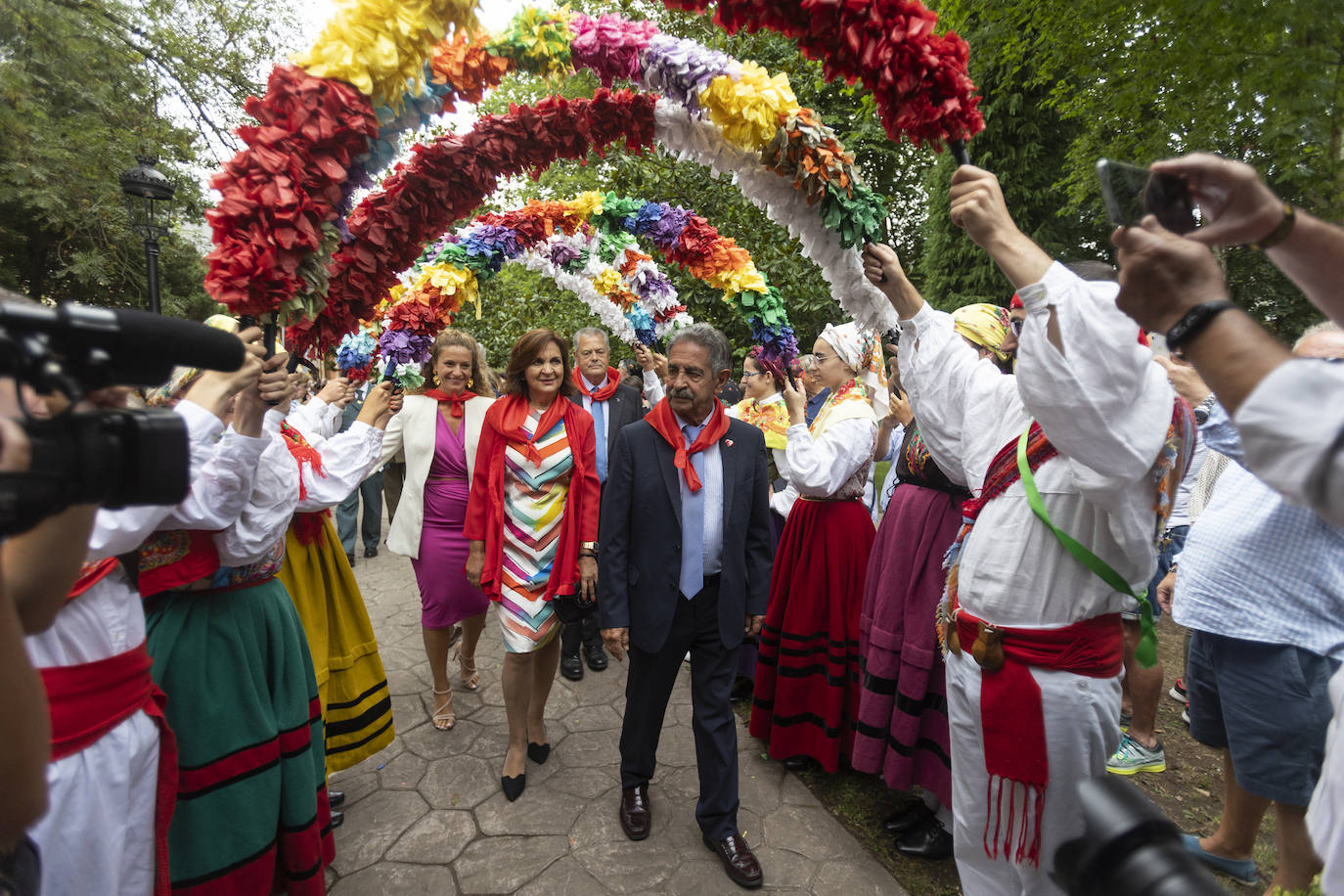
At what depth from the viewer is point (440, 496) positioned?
416cm

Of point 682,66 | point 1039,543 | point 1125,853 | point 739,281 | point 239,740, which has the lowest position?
point 239,740

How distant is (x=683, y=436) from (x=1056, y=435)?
180cm

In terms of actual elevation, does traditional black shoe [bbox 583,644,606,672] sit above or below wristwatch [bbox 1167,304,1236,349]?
below

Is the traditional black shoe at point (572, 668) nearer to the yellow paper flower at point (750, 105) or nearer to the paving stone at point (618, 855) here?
the paving stone at point (618, 855)

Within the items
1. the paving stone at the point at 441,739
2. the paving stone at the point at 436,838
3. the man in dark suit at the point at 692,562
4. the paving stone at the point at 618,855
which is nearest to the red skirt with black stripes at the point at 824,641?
the man in dark suit at the point at 692,562

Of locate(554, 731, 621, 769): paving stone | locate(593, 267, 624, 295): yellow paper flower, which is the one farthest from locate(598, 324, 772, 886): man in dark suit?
locate(593, 267, 624, 295): yellow paper flower

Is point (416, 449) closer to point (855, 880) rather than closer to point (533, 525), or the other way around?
point (533, 525)

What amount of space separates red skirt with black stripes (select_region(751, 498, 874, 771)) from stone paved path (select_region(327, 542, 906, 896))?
281mm

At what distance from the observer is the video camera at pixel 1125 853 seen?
0.74m

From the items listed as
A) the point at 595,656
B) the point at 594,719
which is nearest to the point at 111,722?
the point at 594,719

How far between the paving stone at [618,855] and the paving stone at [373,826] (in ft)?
2.86

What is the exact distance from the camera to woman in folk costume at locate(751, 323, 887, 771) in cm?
359

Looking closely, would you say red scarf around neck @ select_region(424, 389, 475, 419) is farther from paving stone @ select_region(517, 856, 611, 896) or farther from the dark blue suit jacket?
paving stone @ select_region(517, 856, 611, 896)

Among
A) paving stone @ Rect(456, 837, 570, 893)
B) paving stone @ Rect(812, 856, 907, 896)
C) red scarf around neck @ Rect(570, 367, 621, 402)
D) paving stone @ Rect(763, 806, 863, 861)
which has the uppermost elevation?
red scarf around neck @ Rect(570, 367, 621, 402)
